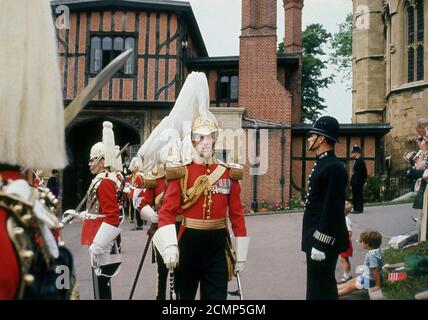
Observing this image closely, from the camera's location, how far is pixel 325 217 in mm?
3744

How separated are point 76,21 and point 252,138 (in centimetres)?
753

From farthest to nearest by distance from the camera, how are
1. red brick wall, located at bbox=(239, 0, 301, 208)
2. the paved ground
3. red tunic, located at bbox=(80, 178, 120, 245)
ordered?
red brick wall, located at bbox=(239, 0, 301, 208) < the paved ground < red tunic, located at bbox=(80, 178, 120, 245)

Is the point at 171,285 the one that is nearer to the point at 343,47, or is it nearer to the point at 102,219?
the point at 102,219

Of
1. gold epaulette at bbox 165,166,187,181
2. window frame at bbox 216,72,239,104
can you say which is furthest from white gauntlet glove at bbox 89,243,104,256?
window frame at bbox 216,72,239,104

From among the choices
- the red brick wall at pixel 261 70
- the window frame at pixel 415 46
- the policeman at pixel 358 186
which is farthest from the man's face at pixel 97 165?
the window frame at pixel 415 46

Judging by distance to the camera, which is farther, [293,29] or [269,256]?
[293,29]

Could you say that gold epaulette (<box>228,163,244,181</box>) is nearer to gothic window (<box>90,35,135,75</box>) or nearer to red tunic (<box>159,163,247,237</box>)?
red tunic (<box>159,163,247,237</box>)

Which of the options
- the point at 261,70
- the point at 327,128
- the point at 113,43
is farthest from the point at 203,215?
the point at 113,43

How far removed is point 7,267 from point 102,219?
3384 millimetres

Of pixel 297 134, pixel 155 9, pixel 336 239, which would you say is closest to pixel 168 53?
pixel 155 9

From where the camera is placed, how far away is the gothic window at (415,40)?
17562mm

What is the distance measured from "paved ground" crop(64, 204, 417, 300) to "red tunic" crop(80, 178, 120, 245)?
89cm

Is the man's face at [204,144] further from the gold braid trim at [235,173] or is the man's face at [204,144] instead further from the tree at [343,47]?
the tree at [343,47]

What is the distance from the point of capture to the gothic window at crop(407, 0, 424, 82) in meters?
17.6
